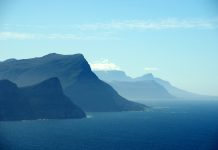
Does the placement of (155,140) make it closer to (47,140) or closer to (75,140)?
(75,140)

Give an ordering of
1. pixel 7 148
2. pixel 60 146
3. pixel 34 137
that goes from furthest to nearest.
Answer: pixel 34 137 → pixel 60 146 → pixel 7 148

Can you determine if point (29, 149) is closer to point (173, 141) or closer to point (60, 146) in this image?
point (60, 146)

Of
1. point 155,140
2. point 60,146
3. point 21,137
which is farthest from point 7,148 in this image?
point 155,140

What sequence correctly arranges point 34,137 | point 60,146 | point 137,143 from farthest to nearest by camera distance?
point 34,137, point 137,143, point 60,146

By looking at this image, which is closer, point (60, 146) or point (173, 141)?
point (60, 146)

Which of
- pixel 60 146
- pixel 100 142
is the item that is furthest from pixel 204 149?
pixel 60 146

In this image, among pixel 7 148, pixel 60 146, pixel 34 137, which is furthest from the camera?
pixel 34 137

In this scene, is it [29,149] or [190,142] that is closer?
[29,149]

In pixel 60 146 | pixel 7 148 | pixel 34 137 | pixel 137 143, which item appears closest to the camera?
pixel 7 148
